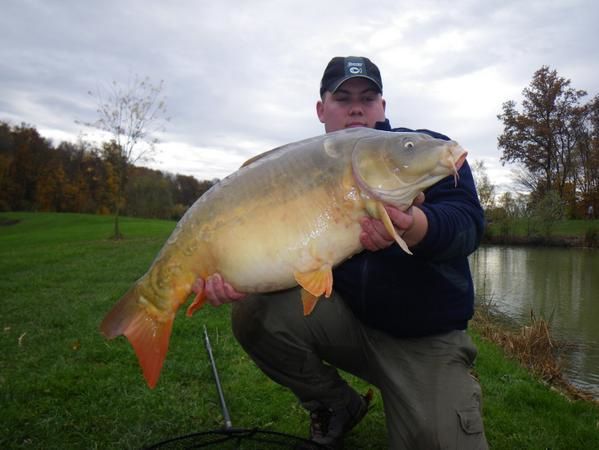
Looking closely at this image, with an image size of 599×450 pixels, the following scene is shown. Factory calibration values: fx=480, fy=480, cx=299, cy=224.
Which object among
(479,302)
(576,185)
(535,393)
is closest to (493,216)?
(576,185)

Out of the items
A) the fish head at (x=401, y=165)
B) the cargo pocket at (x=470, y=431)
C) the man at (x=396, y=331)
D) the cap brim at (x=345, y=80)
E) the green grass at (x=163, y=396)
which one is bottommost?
the green grass at (x=163, y=396)

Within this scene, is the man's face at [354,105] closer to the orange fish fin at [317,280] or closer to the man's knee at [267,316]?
the man's knee at [267,316]

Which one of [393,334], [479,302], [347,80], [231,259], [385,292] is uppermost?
[347,80]

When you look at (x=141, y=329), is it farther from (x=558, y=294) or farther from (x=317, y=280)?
(x=558, y=294)

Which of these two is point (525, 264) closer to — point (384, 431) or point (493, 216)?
point (493, 216)

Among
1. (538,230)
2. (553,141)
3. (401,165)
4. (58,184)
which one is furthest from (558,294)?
(58,184)

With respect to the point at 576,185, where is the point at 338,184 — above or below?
below

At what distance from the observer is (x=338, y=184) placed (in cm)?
174

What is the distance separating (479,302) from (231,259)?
294 inches

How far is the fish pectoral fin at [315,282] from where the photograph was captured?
1.72 m

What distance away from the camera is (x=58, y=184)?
4412 centimetres

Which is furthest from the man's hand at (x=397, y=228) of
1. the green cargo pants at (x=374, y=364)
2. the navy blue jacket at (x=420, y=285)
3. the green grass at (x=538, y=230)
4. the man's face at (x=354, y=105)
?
the green grass at (x=538, y=230)

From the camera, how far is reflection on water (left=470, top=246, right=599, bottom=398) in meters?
5.78

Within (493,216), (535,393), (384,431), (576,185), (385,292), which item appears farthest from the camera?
(576,185)
